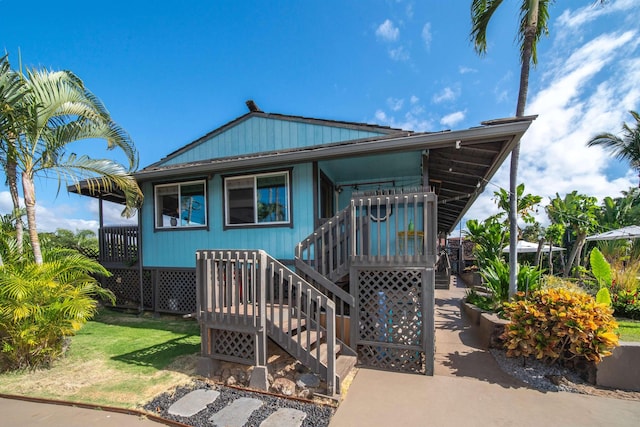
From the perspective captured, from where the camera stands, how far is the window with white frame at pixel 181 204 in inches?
293

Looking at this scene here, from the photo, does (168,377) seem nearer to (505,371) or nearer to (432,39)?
(505,371)

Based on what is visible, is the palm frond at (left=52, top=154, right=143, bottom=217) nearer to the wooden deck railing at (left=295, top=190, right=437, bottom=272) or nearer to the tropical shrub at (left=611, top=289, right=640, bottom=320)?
the wooden deck railing at (left=295, top=190, right=437, bottom=272)

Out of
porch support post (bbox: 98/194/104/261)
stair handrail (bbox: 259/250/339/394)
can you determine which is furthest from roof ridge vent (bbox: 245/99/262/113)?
porch support post (bbox: 98/194/104/261)

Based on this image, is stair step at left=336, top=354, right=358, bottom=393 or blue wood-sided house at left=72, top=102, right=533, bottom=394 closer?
stair step at left=336, top=354, right=358, bottom=393

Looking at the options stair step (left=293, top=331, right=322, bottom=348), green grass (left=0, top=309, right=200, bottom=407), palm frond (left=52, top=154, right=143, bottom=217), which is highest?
palm frond (left=52, top=154, right=143, bottom=217)

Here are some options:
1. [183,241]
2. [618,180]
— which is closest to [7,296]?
[183,241]

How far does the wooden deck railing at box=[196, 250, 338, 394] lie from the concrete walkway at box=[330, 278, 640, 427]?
55 cm

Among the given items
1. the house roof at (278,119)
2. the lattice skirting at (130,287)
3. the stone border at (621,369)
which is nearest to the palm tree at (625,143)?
the house roof at (278,119)

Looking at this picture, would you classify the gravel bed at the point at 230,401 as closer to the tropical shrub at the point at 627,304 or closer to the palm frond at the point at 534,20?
the tropical shrub at the point at 627,304

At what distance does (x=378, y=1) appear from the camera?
6.68 metres

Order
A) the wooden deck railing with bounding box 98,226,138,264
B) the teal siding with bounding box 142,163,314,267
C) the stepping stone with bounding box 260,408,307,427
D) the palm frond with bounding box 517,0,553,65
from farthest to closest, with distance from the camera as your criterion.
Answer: the wooden deck railing with bounding box 98,226,138,264, the teal siding with bounding box 142,163,314,267, the palm frond with bounding box 517,0,553,65, the stepping stone with bounding box 260,408,307,427

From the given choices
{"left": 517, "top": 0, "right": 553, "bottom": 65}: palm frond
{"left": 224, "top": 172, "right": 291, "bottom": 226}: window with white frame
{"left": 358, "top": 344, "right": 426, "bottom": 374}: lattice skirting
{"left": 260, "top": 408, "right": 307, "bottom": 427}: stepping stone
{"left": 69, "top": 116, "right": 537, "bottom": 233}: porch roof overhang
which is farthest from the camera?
{"left": 224, "top": 172, "right": 291, "bottom": 226}: window with white frame

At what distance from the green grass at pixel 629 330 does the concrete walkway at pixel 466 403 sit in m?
1.66

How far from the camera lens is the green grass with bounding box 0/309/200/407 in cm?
361
